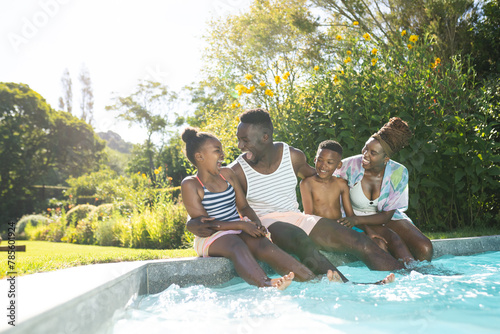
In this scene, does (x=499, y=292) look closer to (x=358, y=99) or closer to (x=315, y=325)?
(x=315, y=325)

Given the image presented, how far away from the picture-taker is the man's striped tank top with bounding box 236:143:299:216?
129 inches

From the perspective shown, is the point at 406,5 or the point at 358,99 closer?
the point at 358,99

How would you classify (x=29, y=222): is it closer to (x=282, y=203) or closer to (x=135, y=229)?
(x=135, y=229)

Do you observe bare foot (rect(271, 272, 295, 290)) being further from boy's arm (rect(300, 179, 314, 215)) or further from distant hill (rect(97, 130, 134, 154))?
distant hill (rect(97, 130, 134, 154))

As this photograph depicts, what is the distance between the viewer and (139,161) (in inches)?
1398

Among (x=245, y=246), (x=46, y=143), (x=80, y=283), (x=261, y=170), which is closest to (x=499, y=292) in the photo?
(x=245, y=246)

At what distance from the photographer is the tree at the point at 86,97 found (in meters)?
42.7

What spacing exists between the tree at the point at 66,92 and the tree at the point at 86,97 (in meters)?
1.45

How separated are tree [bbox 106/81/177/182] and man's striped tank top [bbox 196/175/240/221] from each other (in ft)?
107

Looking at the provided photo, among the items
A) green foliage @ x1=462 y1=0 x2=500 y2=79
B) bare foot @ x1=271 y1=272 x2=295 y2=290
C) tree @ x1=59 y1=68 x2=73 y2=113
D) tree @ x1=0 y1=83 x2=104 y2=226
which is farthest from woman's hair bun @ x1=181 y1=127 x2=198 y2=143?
tree @ x1=59 y1=68 x2=73 y2=113

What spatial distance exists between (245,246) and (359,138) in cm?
275

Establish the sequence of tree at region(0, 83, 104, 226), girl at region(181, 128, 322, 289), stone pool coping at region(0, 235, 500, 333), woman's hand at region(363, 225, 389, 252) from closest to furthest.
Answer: stone pool coping at region(0, 235, 500, 333) < girl at region(181, 128, 322, 289) < woman's hand at region(363, 225, 389, 252) < tree at region(0, 83, 104, 226)

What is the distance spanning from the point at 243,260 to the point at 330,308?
0.70m

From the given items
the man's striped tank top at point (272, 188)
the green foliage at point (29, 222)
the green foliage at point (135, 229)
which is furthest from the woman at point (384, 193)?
the green foliage at point (29, 222)
